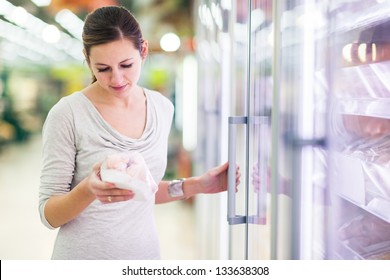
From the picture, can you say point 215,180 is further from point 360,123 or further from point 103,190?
point 360,123

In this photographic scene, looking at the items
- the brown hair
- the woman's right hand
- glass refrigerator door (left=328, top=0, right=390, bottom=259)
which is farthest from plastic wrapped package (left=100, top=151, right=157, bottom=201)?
glass refrigerator door (left=328, top=0, right=390, bottom=259)

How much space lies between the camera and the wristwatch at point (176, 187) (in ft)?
6.44

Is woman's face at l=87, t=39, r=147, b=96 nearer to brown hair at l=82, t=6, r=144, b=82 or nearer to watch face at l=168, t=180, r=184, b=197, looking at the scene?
brown hair at l=82, t=6, r=144, b=82

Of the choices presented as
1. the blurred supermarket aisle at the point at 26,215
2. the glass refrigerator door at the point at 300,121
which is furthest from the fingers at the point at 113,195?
the glass refrigerator door at the point at 300,121

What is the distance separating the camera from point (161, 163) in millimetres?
1883

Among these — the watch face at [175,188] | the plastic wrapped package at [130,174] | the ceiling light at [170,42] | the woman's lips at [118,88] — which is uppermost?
the ceiling light at [170,42]

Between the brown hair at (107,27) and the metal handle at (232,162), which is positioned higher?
the brown hair at (107,27)

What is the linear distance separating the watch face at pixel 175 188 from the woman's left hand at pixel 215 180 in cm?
7

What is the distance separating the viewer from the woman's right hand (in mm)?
1669

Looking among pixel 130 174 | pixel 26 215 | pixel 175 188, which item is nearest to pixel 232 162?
pixel 175 188

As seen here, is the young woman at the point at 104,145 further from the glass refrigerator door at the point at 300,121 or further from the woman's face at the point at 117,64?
the glass refrigerator door at the point at 300,121
